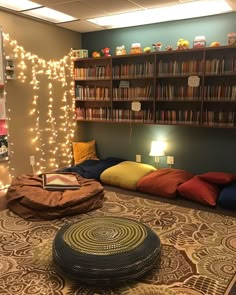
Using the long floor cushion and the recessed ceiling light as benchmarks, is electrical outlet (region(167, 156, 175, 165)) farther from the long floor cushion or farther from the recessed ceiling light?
the recessed ceiling light

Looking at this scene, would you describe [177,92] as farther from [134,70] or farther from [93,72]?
[93,72]

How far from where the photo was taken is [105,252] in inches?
80.7

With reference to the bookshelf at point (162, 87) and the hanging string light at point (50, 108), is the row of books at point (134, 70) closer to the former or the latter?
the bookshelf at point (162, 87)

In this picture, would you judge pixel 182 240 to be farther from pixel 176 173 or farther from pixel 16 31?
pixel 16 31

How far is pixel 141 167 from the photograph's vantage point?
4.30 meters

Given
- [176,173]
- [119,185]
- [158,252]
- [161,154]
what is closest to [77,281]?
[158,252]

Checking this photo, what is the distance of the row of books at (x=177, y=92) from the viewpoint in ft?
13.0

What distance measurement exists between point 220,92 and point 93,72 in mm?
2042

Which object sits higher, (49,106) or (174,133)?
(49,106)

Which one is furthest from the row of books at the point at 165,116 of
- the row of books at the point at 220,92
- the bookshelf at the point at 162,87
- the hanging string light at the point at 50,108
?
the hanging string light at the point at 50,108

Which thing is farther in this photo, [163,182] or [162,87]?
[162,87]

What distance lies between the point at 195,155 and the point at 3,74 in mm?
2934

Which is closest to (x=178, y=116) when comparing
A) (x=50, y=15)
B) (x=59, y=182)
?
(x=59, y=182)

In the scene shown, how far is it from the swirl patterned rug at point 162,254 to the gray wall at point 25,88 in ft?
3.78
